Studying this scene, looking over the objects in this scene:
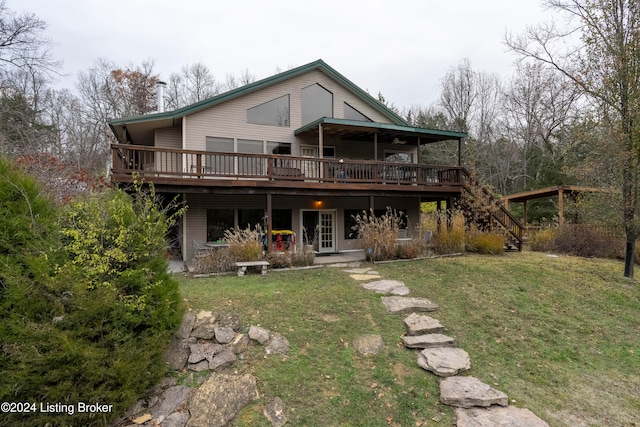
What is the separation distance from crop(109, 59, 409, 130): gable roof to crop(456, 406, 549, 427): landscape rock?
1077 centimetres

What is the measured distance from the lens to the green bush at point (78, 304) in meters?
2.91

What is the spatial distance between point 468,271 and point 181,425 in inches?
284

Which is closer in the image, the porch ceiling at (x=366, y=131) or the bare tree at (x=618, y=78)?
the bare tree at (x=618, y=78)

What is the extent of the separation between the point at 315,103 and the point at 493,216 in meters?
8.28

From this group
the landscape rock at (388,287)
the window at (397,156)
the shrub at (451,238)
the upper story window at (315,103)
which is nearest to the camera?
the landscape rock at (388,287)

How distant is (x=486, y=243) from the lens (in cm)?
1078

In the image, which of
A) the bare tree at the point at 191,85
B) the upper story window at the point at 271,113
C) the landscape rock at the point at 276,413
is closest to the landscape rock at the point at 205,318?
the landscape rock at the point at 276,413

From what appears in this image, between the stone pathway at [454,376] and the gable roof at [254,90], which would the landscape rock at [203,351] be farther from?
the gable roof at [254,90]

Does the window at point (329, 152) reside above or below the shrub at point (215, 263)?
above

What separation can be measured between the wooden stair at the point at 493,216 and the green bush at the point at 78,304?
11380 mm

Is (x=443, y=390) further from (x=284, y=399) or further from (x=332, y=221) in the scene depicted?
(x=332, y=221)

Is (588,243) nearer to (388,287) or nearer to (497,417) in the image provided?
(388,287)

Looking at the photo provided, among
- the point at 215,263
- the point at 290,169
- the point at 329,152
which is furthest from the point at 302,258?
the point at 329,152

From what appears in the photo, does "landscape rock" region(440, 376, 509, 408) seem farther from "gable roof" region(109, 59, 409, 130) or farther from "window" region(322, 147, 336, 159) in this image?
"window" region(322, 147, 336, 159)
